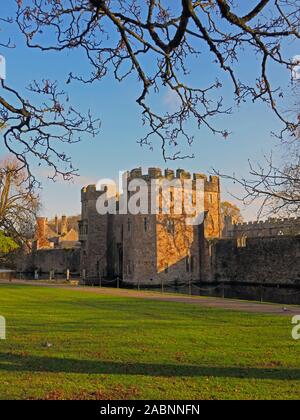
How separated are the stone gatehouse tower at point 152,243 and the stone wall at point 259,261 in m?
1.22

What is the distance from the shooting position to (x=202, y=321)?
12.3 metres

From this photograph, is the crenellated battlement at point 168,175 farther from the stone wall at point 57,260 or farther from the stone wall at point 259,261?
the stone wall at point 57,260

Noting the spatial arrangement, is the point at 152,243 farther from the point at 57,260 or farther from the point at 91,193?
the point at 57,260

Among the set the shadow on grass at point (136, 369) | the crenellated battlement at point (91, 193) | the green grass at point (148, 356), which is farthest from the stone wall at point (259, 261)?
the shadow on grass at point (136, 369)

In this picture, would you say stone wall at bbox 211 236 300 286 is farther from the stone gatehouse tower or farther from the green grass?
the green grass

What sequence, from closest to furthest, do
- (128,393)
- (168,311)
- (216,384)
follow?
(128,393), (216,384), (168,311)

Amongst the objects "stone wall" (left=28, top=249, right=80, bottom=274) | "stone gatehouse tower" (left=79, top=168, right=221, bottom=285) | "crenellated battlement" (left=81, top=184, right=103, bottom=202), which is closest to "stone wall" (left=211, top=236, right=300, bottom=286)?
"stone gatehouse tower" (left=79, top=168, right=221, bottom=285)

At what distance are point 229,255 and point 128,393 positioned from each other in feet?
119

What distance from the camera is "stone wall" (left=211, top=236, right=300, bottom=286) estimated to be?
121 ft

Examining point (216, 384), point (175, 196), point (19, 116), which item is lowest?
point (216, 384)

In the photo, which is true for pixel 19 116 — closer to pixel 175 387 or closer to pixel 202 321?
pixel 175 387

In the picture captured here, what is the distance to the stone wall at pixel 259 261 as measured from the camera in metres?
36.8

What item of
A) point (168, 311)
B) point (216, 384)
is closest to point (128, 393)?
point (216, 384)

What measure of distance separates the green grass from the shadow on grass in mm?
14
